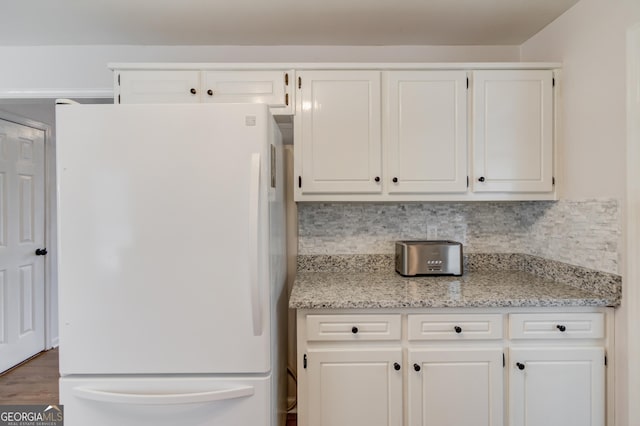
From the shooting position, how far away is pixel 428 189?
5.63 ft

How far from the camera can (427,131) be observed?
1704 mm

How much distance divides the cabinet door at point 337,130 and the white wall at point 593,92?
966 mm

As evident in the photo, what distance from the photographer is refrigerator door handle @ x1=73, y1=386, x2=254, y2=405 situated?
45.5 inches

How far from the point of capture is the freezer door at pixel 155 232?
1.16 m

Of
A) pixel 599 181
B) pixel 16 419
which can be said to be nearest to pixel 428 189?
pixel 599 181

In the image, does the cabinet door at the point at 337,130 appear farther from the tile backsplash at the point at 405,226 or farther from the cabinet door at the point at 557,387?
the cabinet door at the point at 557,387

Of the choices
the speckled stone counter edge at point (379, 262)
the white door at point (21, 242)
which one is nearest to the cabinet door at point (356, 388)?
the speckled stone counter edge at point (379, 262)

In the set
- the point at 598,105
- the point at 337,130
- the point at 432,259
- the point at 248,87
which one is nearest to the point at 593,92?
the point at 598,105

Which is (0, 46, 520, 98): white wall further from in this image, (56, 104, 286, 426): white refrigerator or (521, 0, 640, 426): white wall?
(56, 104, 286, 426): white refrigerator

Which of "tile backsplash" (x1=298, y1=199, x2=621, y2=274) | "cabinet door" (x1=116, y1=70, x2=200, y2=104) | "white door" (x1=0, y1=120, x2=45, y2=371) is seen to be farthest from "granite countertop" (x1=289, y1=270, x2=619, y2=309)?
"white door" (x1=0, y1=120, x2=45, y2=371)

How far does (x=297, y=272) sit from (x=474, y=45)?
5.84 ft

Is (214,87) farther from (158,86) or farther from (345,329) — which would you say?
(345,329)

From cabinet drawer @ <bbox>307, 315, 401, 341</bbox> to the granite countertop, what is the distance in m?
0.06

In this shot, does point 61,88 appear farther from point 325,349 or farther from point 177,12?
point 325,349
